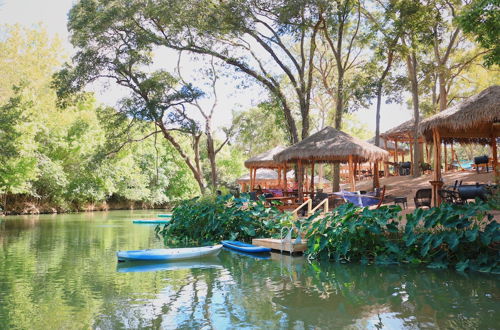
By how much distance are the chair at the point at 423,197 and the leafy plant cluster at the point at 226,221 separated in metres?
2.98

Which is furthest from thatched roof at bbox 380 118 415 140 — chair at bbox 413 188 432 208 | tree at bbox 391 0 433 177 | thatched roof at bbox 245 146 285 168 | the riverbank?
the riverbank

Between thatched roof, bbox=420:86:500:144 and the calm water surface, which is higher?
thatched roof, bbox=420:86:500:144

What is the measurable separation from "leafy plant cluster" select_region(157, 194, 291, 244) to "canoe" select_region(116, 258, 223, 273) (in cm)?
219

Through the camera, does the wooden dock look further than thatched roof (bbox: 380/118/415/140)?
No

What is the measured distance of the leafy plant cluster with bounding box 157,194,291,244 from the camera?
1057cm

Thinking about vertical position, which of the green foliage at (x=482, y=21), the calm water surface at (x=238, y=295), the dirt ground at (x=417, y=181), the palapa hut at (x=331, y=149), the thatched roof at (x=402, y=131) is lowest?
the calm water surface at (x=238, y=295)

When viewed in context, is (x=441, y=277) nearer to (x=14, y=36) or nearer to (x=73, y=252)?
(x=73, y=252)

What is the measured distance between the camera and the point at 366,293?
5.68 metres

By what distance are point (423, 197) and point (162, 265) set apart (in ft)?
19.4

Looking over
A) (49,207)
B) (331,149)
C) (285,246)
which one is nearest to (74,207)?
(49,207)

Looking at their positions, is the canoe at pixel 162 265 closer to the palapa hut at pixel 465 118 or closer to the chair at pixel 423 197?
the chair at pixel 423 197

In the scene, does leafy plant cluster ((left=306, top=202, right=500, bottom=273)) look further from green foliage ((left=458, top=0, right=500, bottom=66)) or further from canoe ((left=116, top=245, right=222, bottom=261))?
green foliage ((left=458, top=0, right=500, bottom=66))

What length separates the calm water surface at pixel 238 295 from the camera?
441 centimetres

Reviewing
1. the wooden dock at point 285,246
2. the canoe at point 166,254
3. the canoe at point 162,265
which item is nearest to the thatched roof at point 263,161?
the wooden dock at point 285,246
